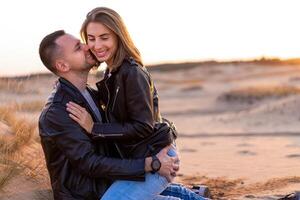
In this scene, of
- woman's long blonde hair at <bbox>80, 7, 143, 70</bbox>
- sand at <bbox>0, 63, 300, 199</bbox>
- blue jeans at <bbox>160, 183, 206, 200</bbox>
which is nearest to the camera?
woman's long blonde hair at <bbox>80, 7, 143, 70</bbox>

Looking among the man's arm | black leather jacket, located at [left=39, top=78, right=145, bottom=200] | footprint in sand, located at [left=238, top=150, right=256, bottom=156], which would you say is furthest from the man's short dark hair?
footprint in sand, located at [left=238, top=150, right=256, bottom=156]

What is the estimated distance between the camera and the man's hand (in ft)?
14.8

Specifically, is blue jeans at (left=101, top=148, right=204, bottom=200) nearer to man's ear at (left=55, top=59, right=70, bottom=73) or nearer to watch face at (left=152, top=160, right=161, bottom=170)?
watch face at (left=152, top=160, right=161, bottom=170)

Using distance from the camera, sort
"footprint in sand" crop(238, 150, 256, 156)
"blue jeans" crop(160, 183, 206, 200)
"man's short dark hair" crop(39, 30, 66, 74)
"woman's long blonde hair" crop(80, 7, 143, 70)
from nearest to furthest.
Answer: "woman's long blonde hair" crop(80, 7, 143, 70), "man's short dark hair" crop(39, 30, 66, 74), "blue jeans" crop(160, 183, 206, 200), "footprint in sand" crop(238, 150, 256, 156)

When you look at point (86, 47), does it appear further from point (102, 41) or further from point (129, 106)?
point (129, 106)

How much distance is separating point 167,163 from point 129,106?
1.47 feet

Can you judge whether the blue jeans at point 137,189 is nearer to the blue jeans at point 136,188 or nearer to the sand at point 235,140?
the blue jeans at point 136,188

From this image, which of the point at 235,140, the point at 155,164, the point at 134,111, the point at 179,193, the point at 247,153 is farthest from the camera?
the point at 235,140

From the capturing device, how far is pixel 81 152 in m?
4.38

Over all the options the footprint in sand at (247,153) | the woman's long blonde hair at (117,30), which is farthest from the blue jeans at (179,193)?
the footprint in sand at (247,153)

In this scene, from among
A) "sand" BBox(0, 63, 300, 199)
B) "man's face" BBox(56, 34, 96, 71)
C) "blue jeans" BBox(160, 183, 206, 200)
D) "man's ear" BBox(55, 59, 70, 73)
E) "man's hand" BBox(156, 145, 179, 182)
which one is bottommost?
"sand" BBox(0, 63, 300, 199)

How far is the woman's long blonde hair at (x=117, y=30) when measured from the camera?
446 cm

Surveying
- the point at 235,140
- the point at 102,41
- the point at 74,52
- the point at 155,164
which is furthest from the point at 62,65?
the point at 235,140

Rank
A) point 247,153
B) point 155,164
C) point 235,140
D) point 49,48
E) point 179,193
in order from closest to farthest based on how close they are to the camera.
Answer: point 155,164 → point 49,48 → point 179,193 → point 247,153 → point 235,140
